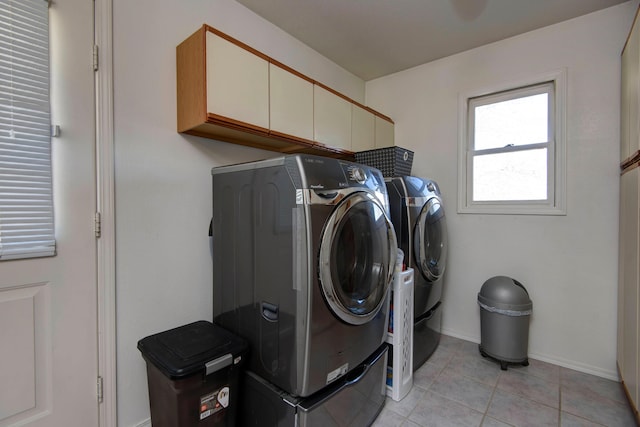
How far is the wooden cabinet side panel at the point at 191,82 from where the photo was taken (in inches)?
59.1

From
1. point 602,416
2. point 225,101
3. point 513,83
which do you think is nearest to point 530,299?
point 602,416

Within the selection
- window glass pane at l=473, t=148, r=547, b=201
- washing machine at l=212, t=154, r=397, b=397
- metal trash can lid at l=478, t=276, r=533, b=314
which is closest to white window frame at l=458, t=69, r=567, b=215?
window glass pane at l=473, t=148, r=547, b=201

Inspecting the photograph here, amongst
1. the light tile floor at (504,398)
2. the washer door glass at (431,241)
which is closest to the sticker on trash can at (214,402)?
the light tile floor at (504,398)

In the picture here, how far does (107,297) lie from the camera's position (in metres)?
1.42

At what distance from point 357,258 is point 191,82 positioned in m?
1.30

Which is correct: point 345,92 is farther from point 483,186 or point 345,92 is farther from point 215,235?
point 215,235

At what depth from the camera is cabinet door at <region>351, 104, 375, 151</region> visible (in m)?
2.58

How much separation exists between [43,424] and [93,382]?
8.1 inches

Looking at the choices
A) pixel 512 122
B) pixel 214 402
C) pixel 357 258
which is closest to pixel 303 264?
pixel 357 258

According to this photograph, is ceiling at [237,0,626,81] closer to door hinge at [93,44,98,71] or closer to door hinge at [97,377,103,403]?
door hinge at [93,44,98,71]

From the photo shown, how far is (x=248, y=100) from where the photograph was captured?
5.52 feet

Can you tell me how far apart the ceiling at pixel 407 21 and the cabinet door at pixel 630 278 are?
134cm

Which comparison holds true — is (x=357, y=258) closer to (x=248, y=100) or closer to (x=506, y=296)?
(x=248, y=100)

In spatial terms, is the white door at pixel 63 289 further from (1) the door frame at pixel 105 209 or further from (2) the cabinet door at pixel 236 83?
(2) the cabinet door at pixel 236 83
